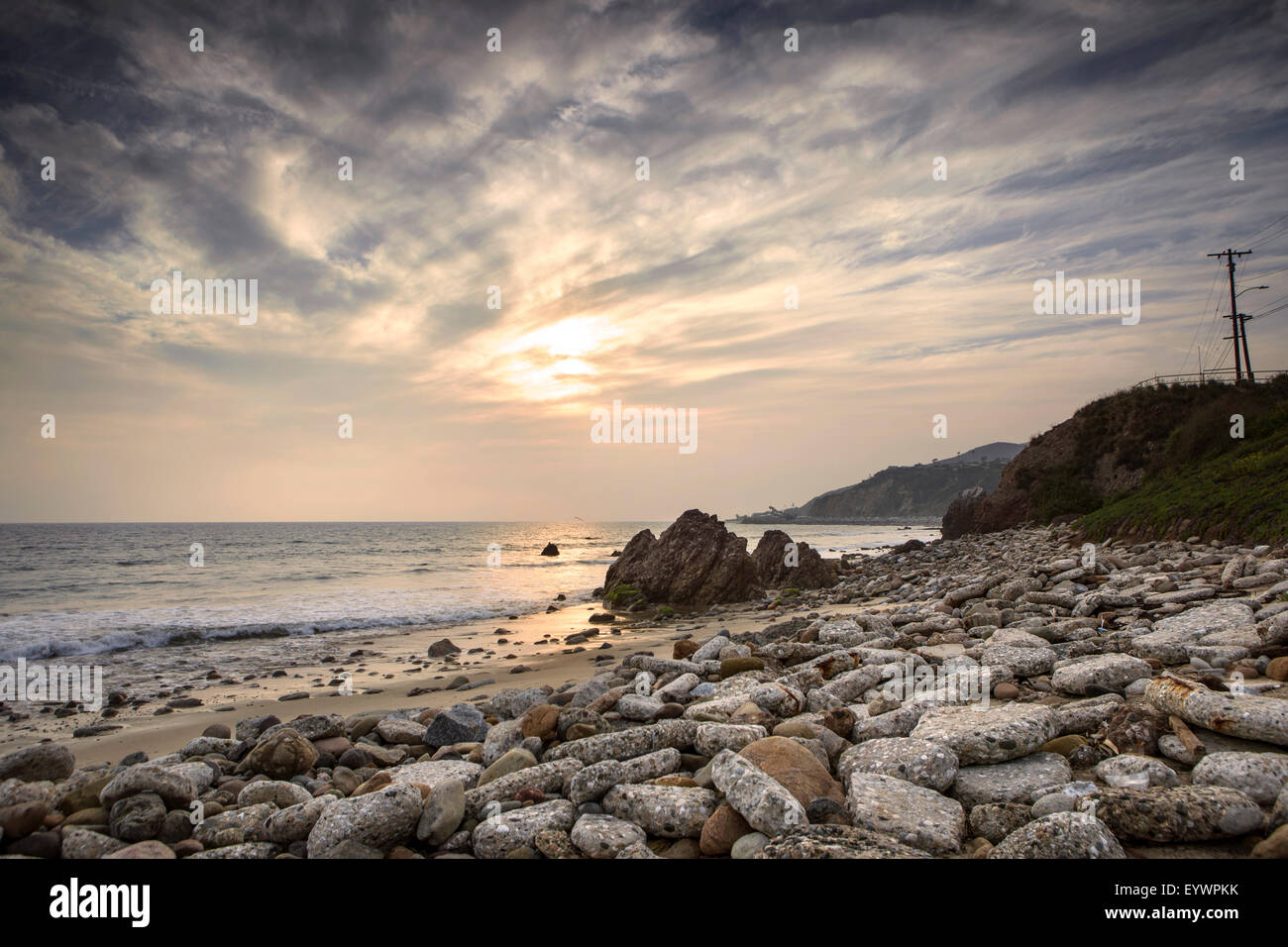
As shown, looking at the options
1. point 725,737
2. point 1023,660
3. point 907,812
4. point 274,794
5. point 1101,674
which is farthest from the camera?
point 1023,660

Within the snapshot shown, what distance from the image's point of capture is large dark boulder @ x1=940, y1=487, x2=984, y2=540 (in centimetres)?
3744

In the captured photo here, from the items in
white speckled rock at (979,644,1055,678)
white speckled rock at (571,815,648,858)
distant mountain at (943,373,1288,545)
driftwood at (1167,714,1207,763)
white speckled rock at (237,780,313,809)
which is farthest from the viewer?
distant mountain at (943,373,1288,545)

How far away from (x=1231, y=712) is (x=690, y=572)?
19948 mm

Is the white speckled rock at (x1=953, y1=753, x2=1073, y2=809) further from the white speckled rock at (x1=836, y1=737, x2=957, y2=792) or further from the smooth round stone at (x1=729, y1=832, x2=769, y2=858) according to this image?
the smooth round stone at (x1=729, y1=832, x2=769, y2=858)

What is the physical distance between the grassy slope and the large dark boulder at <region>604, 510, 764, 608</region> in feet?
37.2

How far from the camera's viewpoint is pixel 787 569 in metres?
Result: 25.2

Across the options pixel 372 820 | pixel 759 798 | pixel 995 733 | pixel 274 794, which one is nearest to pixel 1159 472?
pixel 995 733

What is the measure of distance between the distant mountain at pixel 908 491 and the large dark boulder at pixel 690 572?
112837 mm

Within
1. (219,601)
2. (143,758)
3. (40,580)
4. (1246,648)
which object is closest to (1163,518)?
(1246,648)

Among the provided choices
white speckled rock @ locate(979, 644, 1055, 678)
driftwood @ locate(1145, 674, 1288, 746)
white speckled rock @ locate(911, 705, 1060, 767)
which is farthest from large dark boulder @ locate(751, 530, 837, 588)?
driftwood @ locate(1145, 674, 1288, 746)

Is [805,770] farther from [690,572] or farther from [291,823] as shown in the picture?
[690,572]

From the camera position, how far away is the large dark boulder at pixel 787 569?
968 inches

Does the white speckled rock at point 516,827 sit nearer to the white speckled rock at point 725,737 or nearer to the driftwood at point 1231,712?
the white speckled rock at point 725,737
